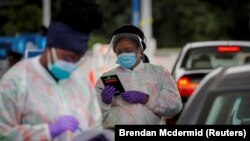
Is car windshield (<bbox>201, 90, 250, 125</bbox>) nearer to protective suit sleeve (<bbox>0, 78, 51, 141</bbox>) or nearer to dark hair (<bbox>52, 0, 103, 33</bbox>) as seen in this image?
dark hair (<bbox>52, 0, 103, 33</bbox>)

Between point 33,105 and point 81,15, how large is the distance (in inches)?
23.1

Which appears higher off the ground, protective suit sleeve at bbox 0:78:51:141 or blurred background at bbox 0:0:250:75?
protective suit sleeve at bbox 0:78:51:141

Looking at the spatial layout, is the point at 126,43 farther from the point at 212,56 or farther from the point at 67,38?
the point at 212,56

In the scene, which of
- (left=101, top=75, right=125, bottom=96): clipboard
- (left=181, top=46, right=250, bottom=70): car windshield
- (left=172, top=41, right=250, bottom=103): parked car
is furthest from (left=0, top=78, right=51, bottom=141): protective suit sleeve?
(left=181, top=46, right=250, bottom=70): car windshield

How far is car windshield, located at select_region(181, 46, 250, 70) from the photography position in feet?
45.0

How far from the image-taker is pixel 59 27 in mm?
5246

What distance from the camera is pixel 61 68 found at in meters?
5.03

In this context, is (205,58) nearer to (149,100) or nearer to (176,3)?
(149,100)

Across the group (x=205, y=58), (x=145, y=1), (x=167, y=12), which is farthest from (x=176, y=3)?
(x=205, y=58)

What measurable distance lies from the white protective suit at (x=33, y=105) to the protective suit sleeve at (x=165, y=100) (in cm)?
181

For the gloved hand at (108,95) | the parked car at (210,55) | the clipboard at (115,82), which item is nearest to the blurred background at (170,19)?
the parked car at (210,55)

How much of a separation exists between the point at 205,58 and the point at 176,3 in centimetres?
3822

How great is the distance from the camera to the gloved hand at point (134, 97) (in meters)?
6.88

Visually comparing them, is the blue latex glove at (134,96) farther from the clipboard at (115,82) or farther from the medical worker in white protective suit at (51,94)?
the medical worker in white protective suit at (51,94)
